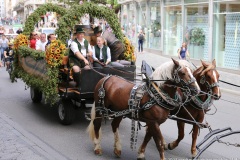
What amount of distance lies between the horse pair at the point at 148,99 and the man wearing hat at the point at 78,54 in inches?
55.6

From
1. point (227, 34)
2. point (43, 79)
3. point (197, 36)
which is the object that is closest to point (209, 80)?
point (43, 79)

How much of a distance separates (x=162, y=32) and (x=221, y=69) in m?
8.17

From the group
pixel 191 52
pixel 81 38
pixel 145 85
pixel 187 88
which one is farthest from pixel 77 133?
pixel 191 52

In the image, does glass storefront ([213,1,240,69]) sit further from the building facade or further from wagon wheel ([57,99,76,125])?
wagon wheel ([57,99,76,125])

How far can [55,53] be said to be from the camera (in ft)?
28.6

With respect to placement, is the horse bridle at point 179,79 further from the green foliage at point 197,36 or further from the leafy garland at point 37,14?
the green foliage at point 197,36

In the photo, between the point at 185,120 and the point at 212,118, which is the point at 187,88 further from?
the point at 212,118

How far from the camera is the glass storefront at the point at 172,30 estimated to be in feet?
81.7

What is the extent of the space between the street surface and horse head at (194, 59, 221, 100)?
0.94 meters

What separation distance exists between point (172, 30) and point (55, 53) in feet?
59.5

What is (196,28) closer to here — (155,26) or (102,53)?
(155,26)

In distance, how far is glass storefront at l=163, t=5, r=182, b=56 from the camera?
24.9 m

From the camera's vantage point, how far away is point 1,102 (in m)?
11.9

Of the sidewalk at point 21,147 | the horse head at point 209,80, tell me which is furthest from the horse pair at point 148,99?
the sidewalk at point 21,147
